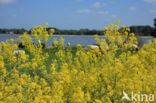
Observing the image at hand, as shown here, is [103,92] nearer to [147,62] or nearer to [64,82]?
[64,82]

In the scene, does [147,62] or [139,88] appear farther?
[147,62]

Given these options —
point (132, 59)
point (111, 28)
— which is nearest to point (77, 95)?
point (132, 59)

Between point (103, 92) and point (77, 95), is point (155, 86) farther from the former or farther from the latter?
point (77, 95)

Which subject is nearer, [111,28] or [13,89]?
[13,89]

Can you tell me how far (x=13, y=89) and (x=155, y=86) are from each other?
2.17 m

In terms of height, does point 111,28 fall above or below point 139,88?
above

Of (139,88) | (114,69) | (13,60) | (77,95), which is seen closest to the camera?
(77,95)

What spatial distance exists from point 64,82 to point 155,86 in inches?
56.0

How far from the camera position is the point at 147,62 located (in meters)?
6.07

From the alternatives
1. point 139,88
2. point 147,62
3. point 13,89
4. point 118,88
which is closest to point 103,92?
point 118,88

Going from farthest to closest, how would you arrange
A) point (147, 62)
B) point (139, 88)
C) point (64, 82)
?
point (147, 62), point (64, 82), point (139, 88)

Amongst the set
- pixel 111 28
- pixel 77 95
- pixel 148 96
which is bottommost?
pixel 148 96

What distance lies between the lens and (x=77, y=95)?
2.94 metres

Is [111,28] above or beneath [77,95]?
above
